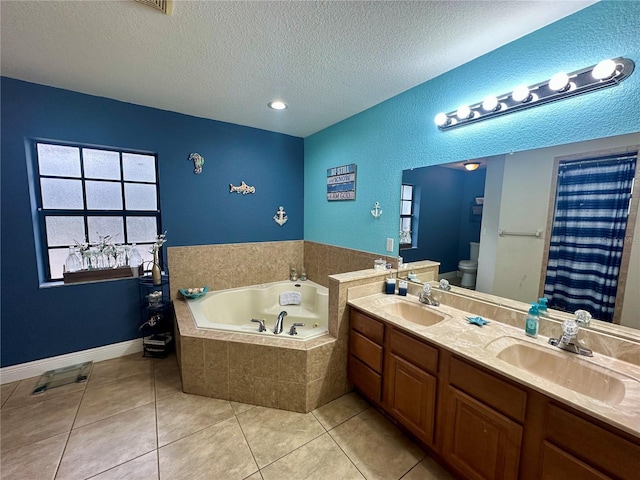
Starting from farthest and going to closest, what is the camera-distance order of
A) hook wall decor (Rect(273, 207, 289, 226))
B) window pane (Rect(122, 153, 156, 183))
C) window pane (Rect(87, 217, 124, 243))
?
hook wall decor (Rect(273, 207, 289, 226)), window pane (Rect(122, 153, 156, 183)), window pane (Rect(87, 217, 124, 243))

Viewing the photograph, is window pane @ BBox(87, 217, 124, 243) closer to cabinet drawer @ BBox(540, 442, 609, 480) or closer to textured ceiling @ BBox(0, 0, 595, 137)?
textured ceiling @ BBox(0, 0, 595, 137)

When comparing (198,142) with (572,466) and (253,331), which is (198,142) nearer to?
(253,331)

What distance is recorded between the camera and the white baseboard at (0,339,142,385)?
2211mm

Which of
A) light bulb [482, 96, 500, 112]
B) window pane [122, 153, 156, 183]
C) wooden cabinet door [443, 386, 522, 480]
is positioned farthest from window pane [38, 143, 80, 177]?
wooden cabinet door [443, 386, 522, 480]

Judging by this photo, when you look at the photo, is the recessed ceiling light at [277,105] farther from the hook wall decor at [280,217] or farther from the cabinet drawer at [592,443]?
the cabinet drawer at [592,443]

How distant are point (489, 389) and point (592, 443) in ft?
1.10

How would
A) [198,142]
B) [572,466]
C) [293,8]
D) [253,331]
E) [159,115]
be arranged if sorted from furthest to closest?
[198,142] → [159,115] → [253,331] → [293,8] → [572,466]

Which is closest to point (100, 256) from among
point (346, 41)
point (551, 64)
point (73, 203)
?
point (73, 203)

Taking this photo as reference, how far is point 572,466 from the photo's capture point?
0.95m

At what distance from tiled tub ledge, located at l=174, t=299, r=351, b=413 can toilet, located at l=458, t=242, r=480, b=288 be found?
1028mm

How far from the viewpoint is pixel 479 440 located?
125 centimetres

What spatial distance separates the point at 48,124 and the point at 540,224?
381cm

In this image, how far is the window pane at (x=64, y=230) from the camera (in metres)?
2.38

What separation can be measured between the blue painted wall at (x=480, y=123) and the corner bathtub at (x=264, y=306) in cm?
76
